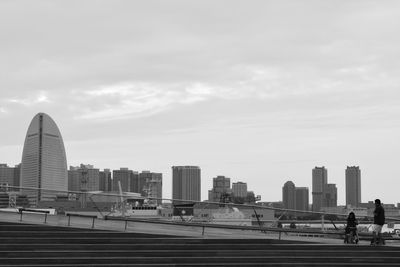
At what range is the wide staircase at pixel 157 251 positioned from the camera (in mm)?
18859

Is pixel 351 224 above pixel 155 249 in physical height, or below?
above

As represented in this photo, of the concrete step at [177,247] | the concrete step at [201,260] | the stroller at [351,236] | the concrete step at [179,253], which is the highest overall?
the stroller at [351,236]

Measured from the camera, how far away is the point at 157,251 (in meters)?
19.6

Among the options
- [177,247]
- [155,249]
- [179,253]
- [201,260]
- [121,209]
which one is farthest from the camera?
[121,209]

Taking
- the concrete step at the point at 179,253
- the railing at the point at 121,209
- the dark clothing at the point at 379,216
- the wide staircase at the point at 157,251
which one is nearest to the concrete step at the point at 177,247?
the wide staircase at the point at 157,251

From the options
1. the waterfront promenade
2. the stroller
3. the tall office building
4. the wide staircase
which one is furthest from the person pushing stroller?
the tall office building

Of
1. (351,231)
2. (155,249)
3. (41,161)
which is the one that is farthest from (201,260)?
(41,161)

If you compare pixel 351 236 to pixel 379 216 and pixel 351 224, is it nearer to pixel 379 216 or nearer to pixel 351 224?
pixel 351 224

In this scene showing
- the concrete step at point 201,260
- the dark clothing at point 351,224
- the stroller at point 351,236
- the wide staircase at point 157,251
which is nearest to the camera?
the concrete step at point 201,260

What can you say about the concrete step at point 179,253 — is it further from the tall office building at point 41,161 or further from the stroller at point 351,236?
the tall office building at point 41,161

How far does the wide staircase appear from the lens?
742 inches

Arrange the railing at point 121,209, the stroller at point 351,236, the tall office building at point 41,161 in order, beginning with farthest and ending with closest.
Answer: the tall office building at point 41,161
the railing at point 121,209
the stroller at point 351,236

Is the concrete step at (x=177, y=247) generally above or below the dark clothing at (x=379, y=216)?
below

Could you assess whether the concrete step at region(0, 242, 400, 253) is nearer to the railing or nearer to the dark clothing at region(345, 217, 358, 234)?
the dark clothing at region(345, 217, 358, 234)
